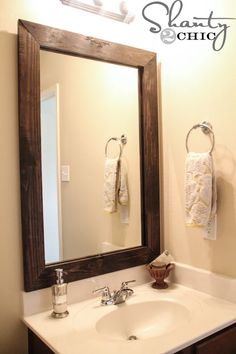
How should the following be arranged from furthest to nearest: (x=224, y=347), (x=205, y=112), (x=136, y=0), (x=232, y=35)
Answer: (x=136, y=0) → (x=205, y=112) → (x=232, y=35) → (x=224, y=347)

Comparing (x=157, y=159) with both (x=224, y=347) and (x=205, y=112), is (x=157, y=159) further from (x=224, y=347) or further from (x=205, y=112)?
(x=224, y=347)

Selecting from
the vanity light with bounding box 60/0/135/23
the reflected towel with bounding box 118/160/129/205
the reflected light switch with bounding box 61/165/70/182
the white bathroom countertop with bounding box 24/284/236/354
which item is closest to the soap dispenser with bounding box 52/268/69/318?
the white bathroom countertop with bounding box 24/284/236/354

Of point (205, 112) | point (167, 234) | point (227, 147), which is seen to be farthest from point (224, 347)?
point (205, 112)

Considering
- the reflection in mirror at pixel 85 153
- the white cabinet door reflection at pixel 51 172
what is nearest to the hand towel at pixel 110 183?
the reflection in mirror at pixel 85 153

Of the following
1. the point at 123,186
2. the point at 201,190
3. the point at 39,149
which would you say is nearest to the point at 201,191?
the point at 201,190

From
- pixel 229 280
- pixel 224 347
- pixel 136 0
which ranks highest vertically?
pixel 136 0

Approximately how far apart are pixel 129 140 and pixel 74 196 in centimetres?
40

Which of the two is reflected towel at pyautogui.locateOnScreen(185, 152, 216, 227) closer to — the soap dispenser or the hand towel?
the hand towel

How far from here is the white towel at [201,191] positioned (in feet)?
4.44

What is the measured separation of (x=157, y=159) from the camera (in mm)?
1677

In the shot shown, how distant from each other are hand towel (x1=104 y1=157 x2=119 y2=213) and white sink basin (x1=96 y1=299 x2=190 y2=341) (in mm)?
458

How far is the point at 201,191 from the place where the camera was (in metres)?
1.36

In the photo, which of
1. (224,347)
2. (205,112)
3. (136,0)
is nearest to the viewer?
(224,347)

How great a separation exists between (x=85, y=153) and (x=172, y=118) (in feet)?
1.56
